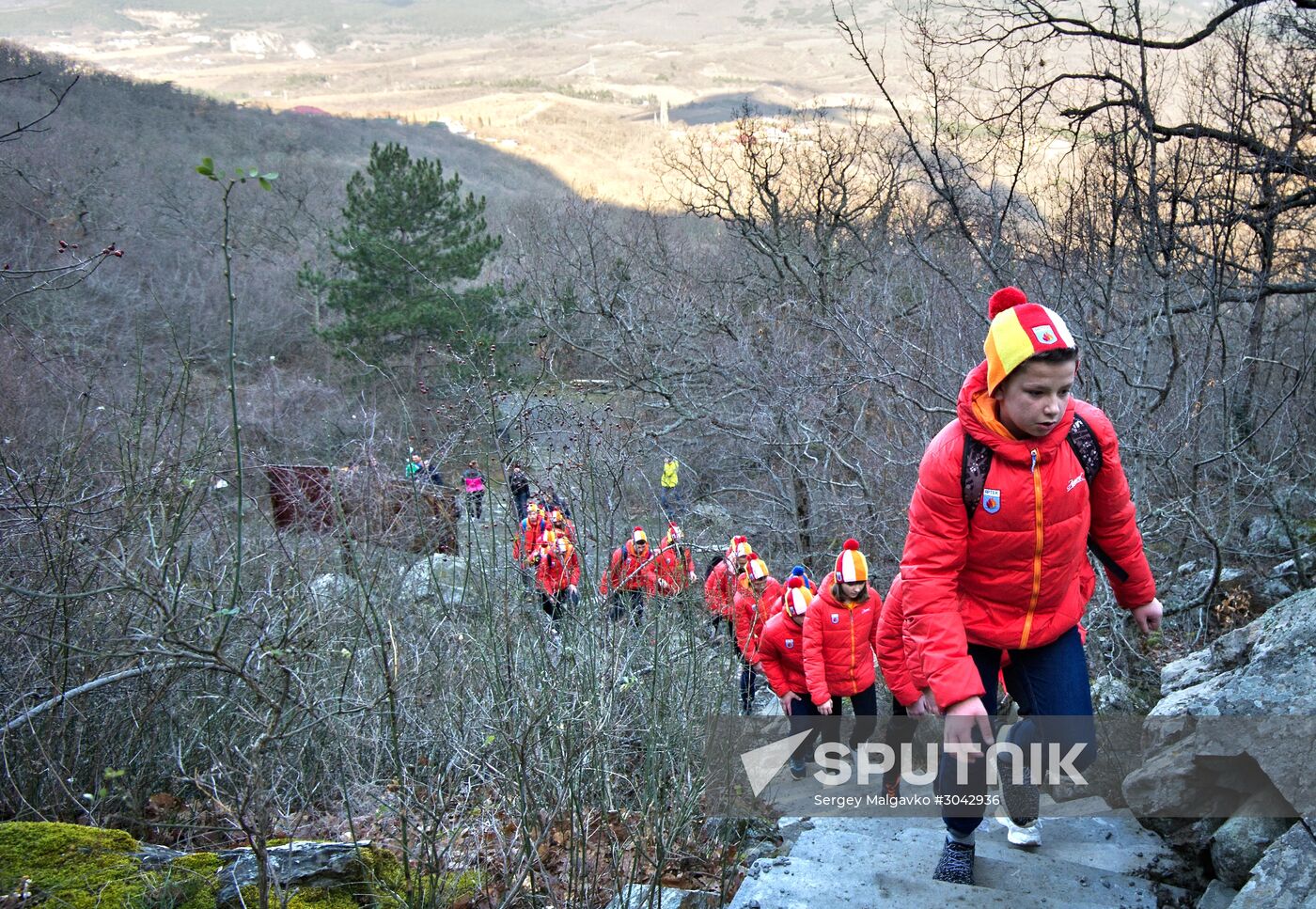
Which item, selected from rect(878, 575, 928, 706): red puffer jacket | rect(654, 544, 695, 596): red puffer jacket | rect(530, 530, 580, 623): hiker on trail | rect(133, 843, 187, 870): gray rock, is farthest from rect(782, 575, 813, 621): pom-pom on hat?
rect(133, 843, 187, 870): gray rock

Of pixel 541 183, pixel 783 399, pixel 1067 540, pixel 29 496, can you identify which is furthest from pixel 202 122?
pixel 1067 540

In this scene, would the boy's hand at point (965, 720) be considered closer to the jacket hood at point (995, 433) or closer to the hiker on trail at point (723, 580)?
the jacket hood at point (995, 433)

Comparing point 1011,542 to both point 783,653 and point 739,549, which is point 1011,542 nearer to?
point 783,653

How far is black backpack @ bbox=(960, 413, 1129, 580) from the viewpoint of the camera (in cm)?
283

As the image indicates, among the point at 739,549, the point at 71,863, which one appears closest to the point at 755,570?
the point at 739,549

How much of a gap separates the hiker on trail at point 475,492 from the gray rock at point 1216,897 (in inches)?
113

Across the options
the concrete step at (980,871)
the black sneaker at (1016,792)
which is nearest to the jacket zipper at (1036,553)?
the black sneaker at (1016,792)

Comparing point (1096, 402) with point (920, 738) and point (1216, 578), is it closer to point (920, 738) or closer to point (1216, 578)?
point (1216, 578)

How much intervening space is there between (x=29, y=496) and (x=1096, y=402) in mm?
6672

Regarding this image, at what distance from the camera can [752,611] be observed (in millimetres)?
6355

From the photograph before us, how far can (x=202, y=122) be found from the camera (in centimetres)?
5234

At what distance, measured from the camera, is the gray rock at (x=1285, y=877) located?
2354 millimetres

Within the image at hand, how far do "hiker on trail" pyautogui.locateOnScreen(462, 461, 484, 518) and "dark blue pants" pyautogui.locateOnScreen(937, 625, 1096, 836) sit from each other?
2.07m

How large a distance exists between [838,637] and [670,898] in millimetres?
2343
